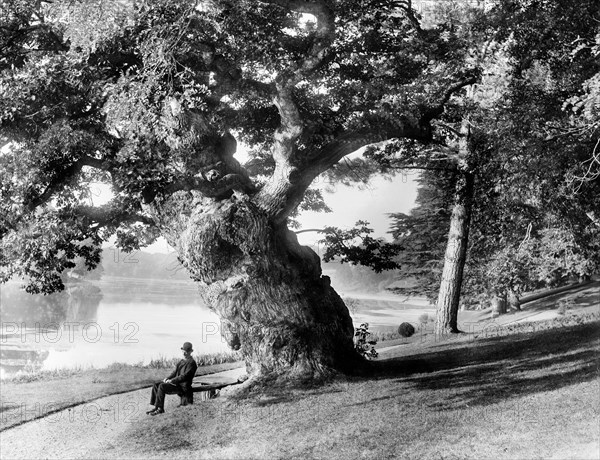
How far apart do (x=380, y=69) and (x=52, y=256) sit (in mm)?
9176

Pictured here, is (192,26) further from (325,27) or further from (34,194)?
(34,194)

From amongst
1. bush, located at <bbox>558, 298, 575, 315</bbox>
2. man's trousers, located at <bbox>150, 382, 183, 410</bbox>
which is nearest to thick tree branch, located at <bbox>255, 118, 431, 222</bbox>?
man's trousers, located at <bbox>150, 382, 183, 410</bbox>

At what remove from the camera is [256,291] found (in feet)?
40.2

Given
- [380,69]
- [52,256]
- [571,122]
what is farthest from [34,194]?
[571,122]

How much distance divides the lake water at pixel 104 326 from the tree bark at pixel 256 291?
1233 cm

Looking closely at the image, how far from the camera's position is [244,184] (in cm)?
1318

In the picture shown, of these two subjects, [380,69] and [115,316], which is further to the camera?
A: [115,316]

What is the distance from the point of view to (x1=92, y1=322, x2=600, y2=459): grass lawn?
824 centimetres

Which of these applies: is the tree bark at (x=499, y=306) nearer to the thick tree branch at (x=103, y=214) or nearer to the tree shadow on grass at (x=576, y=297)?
the tree shadow on grass at (x=576, y=297)

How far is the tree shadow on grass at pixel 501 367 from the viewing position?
10750 millimetres

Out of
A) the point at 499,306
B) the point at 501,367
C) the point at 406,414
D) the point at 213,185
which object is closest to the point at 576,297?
the point at 499,306

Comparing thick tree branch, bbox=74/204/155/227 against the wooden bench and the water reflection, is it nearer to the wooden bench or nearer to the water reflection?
the wooden bench

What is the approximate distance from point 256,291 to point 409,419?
4.48 meters

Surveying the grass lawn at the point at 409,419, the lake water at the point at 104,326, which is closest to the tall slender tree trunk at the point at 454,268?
the grass lawn at the point at 409,419
